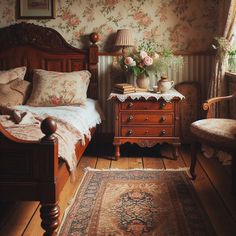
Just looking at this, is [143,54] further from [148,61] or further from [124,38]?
[124,38]

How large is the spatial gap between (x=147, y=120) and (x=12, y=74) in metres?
1.48

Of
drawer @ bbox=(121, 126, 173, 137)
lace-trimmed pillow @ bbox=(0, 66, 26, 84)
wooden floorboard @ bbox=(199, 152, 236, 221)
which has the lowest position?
wooden floorboard @ bbox=(199, 152, 236, 221)

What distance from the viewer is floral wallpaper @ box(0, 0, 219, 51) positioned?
3.96 m

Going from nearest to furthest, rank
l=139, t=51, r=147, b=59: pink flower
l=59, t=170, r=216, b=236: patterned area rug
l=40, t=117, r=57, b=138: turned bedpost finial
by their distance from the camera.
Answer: l=40, t=117, r=57, b=138: turned bedpost finial, l=59, t=170, r=216, b=236: patterned area rug, l=139, t=51, r=147, b=59: pink flower

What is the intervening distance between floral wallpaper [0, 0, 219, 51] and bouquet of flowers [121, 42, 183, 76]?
20cm

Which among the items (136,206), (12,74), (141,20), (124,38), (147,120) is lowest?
(136,206)

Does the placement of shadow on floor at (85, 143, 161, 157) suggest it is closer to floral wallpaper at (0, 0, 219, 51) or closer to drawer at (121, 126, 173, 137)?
drawer at (121, 126, 173, 137)

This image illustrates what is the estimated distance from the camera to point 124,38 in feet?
12.6

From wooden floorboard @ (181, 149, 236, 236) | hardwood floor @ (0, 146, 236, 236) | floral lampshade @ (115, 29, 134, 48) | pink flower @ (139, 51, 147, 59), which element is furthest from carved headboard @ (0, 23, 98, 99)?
wooden floorboard @ (181, 149, 236, 236)

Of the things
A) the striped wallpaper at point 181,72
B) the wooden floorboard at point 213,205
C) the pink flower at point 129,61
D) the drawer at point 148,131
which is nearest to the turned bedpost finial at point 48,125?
the wooden floorboard at point 213,205

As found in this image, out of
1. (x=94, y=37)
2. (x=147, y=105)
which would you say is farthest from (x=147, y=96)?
(x=94, y=37)

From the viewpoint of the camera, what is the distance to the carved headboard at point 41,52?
3.97 metres

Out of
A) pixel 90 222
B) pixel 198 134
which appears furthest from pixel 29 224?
pixel 198 134

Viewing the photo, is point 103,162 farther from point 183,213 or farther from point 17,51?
point 17,51
